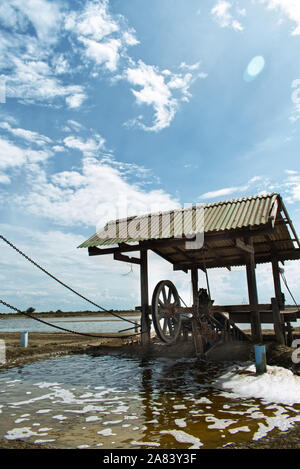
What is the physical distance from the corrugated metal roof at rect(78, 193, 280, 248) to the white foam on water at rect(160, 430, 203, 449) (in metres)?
6.16

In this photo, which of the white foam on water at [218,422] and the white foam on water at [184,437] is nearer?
the white foam on water at [184,437]

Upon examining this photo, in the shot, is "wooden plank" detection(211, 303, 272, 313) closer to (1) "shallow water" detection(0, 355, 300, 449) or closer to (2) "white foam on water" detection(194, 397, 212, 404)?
(1) "shallow water" detection(0, 355, 300, 449)

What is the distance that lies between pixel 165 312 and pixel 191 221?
351cm

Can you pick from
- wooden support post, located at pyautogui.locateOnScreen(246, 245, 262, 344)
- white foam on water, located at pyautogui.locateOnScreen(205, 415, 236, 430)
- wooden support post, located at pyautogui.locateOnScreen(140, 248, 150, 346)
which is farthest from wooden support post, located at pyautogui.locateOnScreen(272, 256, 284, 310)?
white foam on water, located at pyautogui.locateOnScreen(205, 415, 236, 430)

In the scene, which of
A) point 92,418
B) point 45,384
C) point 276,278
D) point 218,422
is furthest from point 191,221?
point 92,418

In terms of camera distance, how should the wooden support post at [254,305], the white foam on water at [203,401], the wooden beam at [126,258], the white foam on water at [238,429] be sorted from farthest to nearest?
the wooden beam at [126,258], the wooden support post at [254,305], the white foam on water at [203,401], the white foam on water at [238,429]

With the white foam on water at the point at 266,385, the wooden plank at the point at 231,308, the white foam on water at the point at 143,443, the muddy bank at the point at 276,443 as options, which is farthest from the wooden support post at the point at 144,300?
the muddy bank at the point at 276,443

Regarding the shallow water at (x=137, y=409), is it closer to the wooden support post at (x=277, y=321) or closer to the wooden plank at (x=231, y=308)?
the wooden plank at (x=231, y=308)

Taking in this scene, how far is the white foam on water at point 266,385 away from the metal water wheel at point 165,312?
3030mm

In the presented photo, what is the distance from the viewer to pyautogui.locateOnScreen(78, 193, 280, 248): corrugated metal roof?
991 cm

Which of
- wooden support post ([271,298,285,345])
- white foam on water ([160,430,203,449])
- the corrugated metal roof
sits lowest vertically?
white foam on water ([160,430,203,449])

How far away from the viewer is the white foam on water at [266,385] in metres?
6.39

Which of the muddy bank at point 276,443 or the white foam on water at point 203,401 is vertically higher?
the muddy bank at point 276,443
